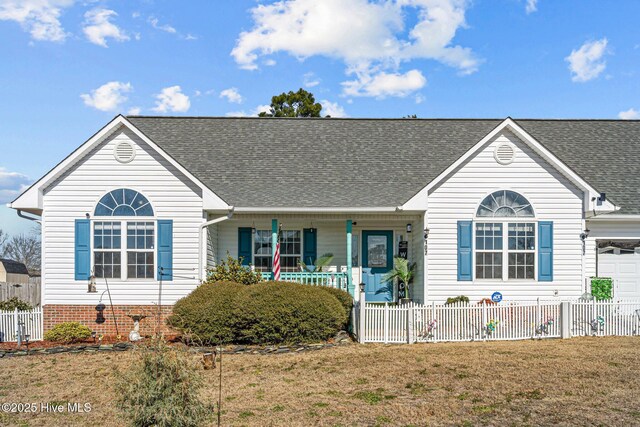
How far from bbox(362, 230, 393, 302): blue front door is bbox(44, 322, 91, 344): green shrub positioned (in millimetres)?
8125

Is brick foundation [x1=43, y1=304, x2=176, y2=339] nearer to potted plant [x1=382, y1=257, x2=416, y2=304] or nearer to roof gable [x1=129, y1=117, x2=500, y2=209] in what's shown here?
roof gable [x1=129, y1=117, x2=500, y2=209]

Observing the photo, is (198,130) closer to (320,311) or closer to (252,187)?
(252,187)

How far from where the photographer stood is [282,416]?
344 inches

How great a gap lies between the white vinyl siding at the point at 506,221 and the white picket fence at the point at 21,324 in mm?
10117

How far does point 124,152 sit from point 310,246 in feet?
19.9

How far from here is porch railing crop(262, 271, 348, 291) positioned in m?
17.7

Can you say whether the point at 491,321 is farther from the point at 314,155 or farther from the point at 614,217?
the point at 314,155

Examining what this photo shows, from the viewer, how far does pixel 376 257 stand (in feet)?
65.0

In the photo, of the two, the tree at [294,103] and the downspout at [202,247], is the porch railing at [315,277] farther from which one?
the tree at [294,103]

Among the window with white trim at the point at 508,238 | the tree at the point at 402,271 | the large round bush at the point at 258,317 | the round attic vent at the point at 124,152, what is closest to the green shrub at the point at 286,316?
the large round bush at the point at 258,317

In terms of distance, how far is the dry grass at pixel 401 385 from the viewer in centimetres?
859

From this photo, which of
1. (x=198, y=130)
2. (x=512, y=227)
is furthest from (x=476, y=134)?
(x=198, y=130)

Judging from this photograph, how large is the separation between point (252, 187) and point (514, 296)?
25.6 feet

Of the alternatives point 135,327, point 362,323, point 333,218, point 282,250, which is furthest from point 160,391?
point 282,250
